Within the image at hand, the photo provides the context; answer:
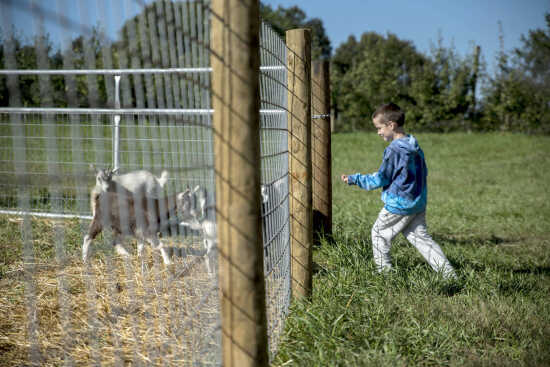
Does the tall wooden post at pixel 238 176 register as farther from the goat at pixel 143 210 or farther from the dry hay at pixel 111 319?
the goat at pixel 143 210

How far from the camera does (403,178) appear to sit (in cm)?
402

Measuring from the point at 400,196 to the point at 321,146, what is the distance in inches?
49.9

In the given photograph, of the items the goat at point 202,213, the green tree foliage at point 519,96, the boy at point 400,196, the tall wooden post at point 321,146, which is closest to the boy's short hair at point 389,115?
the boy at point 400,196

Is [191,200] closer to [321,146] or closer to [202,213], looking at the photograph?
[202,213]

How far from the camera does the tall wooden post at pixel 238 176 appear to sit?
5.69 ft

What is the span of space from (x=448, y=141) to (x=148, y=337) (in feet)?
62.8

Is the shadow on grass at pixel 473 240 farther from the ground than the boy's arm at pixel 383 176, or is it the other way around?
the boy's arm at pixel 383 176

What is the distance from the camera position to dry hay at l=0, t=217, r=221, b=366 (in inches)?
95.8

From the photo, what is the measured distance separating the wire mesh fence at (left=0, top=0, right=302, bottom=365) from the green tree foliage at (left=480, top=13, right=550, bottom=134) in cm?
2405

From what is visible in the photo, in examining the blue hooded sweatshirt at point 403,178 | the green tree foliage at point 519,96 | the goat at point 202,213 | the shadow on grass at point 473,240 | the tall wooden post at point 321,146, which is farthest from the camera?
the green tree foliage at point 519,96

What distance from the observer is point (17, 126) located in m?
1.65

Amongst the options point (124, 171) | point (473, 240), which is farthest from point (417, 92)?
point (124, 171)

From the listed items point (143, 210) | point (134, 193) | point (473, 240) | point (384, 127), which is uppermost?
point (384, 127)

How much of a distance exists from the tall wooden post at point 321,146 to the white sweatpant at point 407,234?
908 millimetres
